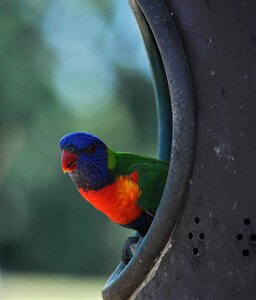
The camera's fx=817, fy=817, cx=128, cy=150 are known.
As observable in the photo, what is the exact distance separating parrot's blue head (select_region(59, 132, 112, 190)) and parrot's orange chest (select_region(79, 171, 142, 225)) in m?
0.06

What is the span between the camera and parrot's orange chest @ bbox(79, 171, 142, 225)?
3469mm

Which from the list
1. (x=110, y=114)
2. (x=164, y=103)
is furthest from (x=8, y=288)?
(x=164, y=103)

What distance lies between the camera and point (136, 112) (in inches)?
1033

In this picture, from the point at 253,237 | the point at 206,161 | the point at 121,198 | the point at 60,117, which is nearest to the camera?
the point at 253,237

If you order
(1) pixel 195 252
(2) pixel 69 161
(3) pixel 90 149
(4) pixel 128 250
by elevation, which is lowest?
(4) pixel 128 250

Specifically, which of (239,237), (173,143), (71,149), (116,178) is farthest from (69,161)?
(239,237)

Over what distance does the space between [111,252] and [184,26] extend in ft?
76.2

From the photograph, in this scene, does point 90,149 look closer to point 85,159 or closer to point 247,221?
point 85,159

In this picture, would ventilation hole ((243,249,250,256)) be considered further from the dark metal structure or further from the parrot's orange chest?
the parrot's orange chest

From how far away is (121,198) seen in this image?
3549 mm

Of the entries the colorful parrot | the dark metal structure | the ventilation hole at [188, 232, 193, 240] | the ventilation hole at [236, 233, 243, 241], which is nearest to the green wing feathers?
the colorful parrot

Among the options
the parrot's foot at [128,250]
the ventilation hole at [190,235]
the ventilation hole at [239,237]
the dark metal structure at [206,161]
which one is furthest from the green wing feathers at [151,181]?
the ventilation hole at [239,237]

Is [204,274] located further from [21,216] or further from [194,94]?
[21,216]

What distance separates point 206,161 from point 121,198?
35.1 inches
